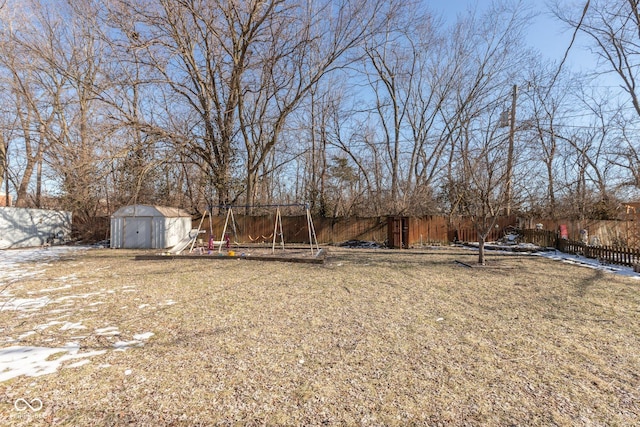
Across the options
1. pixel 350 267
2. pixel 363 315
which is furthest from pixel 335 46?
pixel 363 315

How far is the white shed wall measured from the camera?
1548 centimetres

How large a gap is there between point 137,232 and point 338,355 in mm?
16151

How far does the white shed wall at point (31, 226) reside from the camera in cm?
1548

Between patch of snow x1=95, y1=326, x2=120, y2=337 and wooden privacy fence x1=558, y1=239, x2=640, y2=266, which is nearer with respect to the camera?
patch of snow x1=95, y1=326, x2=120, y2=337

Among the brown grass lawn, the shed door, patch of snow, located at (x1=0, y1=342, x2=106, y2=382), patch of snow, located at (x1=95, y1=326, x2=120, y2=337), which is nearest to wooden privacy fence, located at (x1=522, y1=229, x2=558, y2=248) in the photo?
the brown grass lawn

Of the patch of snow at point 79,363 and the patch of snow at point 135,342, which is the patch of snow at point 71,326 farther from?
the patch of snow at point 79,363

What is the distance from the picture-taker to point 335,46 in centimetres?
1612

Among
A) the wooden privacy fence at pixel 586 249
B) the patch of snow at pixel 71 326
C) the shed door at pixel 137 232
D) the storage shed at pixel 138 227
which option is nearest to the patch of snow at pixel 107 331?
the patch of snow at pixel 71 326

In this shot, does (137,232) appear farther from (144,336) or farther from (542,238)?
(542,238)

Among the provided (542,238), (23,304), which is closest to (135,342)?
(23,304)

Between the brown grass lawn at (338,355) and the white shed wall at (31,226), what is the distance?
12.5 m

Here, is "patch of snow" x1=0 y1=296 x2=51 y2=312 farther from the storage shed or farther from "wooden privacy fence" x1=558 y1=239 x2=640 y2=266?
"wooden privacy fence" x1=558 y1=239 x2=640 y2=266

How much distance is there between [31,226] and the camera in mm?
16703

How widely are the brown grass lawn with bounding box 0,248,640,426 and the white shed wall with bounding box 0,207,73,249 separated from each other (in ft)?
41.1
